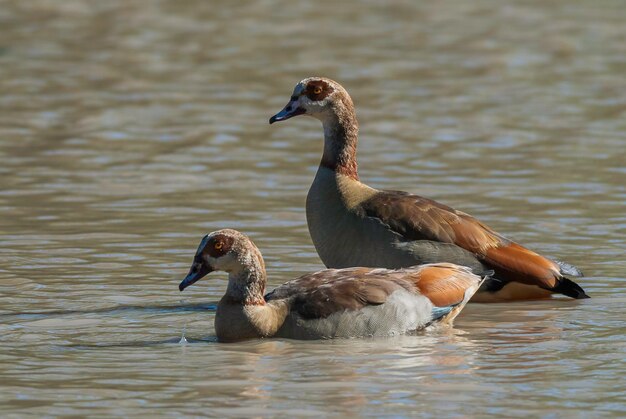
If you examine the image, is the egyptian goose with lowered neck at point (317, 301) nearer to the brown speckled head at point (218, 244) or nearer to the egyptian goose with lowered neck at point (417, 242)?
the brown speckled head at point (218, 244)

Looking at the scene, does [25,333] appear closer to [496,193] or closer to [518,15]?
[496,193]

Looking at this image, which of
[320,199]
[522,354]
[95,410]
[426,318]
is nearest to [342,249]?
[320,199]

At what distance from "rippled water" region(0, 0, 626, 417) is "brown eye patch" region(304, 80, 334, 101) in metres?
1.35

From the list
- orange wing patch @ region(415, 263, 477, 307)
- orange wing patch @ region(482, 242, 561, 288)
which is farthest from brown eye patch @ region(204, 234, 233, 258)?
orange wing patch @ region(482, 242, 561, 288)

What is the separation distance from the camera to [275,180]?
55.4ft

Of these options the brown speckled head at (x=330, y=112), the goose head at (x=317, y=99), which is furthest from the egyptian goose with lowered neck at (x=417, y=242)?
the goose head at (x=317, y=99)

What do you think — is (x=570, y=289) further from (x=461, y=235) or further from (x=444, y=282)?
(x=444, y=282)

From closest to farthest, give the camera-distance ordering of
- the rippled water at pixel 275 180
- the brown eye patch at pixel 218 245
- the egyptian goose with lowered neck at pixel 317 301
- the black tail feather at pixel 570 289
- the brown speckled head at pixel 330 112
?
the rippled water at pixel 275 180
the egyptian goose with lowered neck at pixel 317 301
the brown eye patch at pixel 218 245
the black tail feather at pixel 570 289
the brown speckled head at pixel 330 112

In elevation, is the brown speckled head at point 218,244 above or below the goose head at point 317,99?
below

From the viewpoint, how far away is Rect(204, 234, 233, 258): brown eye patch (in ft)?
36.1

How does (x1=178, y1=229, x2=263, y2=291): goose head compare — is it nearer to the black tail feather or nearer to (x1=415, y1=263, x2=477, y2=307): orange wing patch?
(x1=415, y1=263, x2=477, y2=307): orange wing patch

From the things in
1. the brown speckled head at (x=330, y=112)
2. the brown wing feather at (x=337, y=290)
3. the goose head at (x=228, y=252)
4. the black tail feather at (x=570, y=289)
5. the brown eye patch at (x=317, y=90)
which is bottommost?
the black tail feather at (x=570, y=289)

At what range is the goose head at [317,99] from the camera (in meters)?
13.2

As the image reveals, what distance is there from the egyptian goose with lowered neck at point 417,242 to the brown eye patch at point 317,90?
0.86 m
